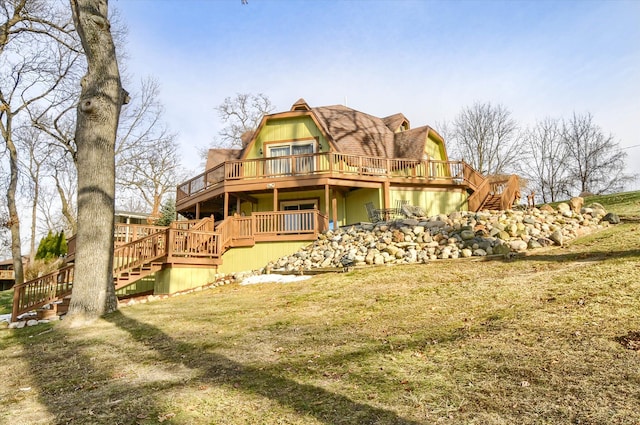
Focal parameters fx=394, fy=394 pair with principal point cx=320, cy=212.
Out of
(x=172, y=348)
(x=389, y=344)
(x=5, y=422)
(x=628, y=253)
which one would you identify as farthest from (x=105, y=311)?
(x=628, y=253)

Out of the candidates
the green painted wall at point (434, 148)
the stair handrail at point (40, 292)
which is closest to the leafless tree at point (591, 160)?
the green painted wall at point (434, 148)

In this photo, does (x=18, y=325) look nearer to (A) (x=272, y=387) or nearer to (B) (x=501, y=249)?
(A) (x=272, y=387)

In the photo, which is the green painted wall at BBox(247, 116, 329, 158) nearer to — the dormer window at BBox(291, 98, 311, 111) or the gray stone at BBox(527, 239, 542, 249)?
the dormer window at BBox(291, 98, 311, 111)

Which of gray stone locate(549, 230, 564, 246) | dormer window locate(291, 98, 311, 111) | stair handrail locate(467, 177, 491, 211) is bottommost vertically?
gray stone locate(549, 230, 564, 246)

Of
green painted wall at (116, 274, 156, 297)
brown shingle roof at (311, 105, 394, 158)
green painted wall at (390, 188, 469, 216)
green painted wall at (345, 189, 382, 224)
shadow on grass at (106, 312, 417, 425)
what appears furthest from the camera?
brown shingle roof at (311, 105, 394, 158)

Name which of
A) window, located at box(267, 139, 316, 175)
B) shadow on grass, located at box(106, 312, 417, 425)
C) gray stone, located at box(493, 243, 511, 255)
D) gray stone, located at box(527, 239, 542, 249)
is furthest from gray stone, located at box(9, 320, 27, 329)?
gray stone, located at box(527, 239, 542, 249)

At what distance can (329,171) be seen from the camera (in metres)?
17.0

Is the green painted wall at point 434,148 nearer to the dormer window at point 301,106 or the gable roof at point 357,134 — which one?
the gable roof at point 357,134

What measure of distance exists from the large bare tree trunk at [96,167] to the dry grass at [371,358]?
0.76 metres

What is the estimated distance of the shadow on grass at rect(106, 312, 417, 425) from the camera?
9.96ft

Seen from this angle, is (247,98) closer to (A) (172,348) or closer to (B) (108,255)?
(B) (108,255)

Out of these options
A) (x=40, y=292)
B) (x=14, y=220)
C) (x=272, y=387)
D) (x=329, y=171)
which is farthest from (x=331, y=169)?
(x=272, y=387)

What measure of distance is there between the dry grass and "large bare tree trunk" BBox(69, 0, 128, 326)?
76cm

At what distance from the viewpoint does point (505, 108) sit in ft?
128
